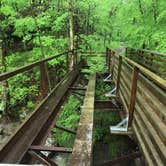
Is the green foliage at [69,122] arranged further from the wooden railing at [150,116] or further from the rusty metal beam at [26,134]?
the wooden railing at [150,116]

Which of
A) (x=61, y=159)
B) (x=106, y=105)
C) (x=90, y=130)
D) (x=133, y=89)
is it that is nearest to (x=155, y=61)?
(x=106, y=105)

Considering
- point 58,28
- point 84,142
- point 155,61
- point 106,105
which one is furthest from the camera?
point 58,28

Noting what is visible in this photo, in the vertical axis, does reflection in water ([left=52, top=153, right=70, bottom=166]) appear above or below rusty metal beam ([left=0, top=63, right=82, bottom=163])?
below

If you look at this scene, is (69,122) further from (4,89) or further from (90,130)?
(90,130)

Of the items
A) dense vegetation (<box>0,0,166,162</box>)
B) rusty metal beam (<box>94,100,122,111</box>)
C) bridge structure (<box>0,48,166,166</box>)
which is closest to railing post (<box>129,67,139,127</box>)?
bridge structure (<box>0,48,166,166</box>)

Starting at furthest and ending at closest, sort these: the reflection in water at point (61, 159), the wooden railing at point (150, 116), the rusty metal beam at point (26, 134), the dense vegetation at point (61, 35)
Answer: the dense vegetation at point (61, 35) → the reflection in water at point (61, 159) → the rusty metal beam at point (26, 134) → the wooden railing at point (150, 116)

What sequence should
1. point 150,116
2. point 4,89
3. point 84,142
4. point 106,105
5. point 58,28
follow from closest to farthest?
point 84,142 < point 150,116 < point 106,105 < point 4,89 < point 58,28

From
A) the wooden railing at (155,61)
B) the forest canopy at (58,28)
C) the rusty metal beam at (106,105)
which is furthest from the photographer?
the forest canopy at (58,28)

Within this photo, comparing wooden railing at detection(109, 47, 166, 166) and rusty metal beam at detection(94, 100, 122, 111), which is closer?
wooden railing at detection(109, 47, 166, 166)

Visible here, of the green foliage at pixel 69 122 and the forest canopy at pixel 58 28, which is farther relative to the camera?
the forest canopy at pixel 58 28

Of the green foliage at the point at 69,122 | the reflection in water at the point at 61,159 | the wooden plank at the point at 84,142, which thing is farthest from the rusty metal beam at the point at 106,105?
the reflection in water at the point at 61,159

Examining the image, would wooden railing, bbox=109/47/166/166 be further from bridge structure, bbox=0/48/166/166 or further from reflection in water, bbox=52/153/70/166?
reflection in water, bbox=52/153/70/166

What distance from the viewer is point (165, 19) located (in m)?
7.80

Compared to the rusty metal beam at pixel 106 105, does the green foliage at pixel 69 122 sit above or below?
below
